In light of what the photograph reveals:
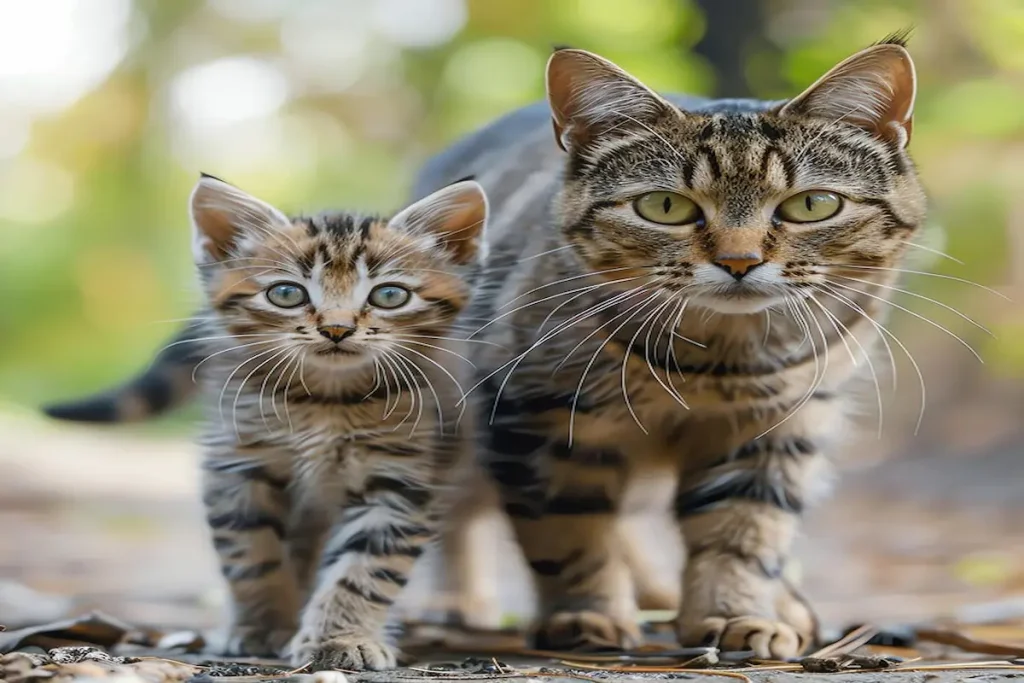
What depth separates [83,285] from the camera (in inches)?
159

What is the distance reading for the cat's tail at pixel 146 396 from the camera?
2.08m

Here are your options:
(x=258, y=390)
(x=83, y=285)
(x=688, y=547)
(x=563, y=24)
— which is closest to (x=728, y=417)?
(x=688, y=547)

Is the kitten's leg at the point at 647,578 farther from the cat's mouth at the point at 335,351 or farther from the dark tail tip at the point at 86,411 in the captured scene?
the dark tail tip at the point at 86,411

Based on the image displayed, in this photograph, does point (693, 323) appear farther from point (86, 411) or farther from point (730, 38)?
point (730, 38)

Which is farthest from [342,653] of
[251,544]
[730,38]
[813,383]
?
[730,38]

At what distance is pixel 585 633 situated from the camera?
192cm

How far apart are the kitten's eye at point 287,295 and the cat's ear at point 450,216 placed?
17 centimetres

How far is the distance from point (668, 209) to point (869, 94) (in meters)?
0.35

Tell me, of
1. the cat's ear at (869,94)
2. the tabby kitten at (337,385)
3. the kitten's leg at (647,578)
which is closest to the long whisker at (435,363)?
the tabby kitten at (337,385)

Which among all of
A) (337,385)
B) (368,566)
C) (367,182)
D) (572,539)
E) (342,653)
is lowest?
(342,653)

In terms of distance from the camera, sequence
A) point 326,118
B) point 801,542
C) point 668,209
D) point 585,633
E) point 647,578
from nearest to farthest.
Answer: point 668,209 < point 585,633 < point 647,578 < point 801,542 < point 326,118

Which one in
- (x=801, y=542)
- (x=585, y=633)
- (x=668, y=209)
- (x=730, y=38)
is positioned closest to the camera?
(x=668, y=209)

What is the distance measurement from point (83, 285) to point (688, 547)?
9.23 ft

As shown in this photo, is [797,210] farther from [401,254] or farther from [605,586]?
[605,586]
